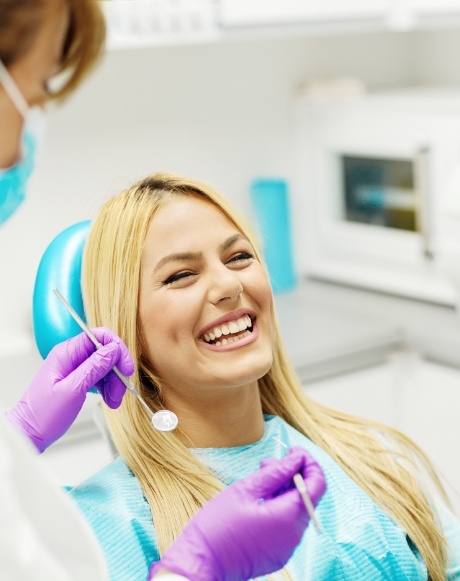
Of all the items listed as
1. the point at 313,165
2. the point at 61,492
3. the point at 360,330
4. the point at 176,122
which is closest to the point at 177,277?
the point at 61,492

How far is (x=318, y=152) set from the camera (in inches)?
119

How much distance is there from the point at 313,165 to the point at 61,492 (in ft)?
7.37

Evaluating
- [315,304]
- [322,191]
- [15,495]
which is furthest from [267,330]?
[322,191]

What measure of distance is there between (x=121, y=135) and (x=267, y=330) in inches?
54.7

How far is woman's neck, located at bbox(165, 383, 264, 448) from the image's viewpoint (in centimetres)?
158

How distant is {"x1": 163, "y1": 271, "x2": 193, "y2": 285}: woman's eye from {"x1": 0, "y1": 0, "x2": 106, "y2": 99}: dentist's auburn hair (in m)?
0.59

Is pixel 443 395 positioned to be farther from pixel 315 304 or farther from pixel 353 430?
pixel 353 430

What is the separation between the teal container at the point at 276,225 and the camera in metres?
3.00

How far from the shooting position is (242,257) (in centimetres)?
163

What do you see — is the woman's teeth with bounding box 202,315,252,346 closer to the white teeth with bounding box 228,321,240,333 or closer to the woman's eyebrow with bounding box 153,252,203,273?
the white teeth with bounding box 228,321,240,333

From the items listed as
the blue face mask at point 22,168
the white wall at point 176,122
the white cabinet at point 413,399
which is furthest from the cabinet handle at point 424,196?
the blue face mask at point 22,168

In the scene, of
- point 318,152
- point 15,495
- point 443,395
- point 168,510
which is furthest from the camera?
point 318,152

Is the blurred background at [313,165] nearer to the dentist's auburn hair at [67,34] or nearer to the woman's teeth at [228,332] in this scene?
the woman's teeth at [228,332]

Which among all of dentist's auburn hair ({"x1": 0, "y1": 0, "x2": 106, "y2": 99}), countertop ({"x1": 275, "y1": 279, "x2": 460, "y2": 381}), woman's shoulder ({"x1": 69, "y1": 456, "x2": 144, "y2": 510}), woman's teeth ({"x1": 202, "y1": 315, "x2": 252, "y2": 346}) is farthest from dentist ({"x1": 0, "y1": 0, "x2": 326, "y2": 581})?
countertop ({"x1": 275, "y1": 279, "x2": 460, "y2": 381})
